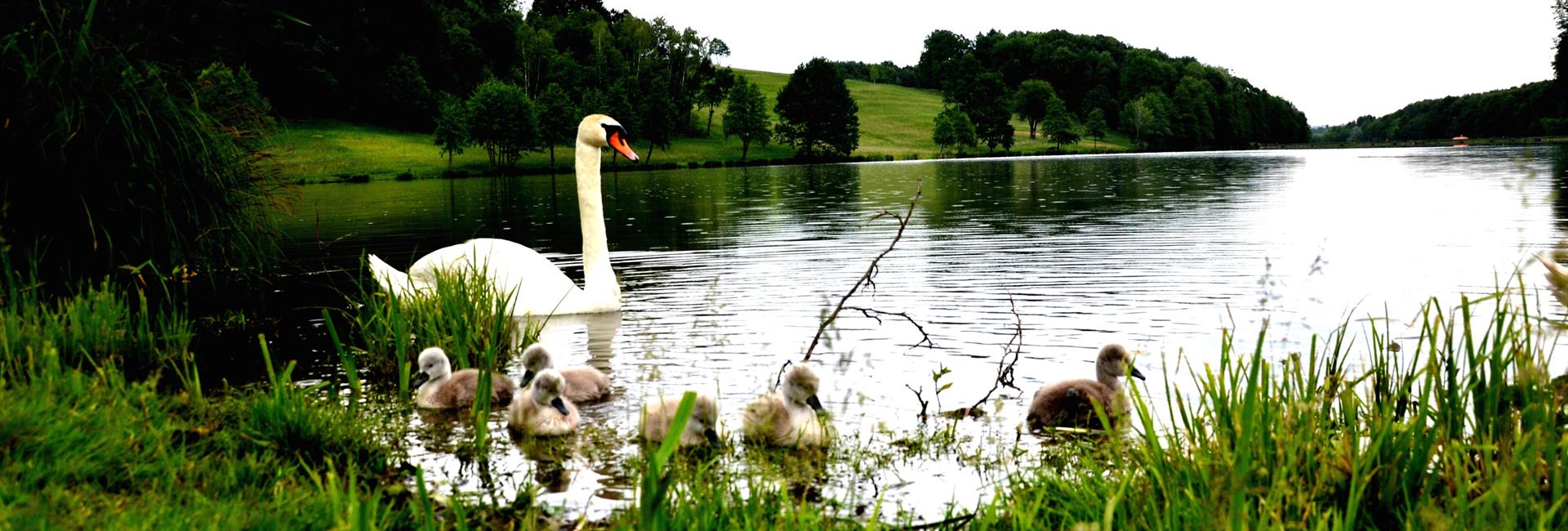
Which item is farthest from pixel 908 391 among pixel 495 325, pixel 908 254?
pixel 908 254

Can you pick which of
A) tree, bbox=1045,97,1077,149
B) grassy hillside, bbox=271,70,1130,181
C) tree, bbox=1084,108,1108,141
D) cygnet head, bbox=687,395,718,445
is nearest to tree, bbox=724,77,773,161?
grassy hillside, bbox=271,70,1130,181

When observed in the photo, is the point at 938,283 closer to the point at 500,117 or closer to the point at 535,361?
the point at 535,361

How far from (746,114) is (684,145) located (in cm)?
593

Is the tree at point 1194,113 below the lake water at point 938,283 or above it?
above

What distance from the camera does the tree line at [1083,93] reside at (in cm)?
12644

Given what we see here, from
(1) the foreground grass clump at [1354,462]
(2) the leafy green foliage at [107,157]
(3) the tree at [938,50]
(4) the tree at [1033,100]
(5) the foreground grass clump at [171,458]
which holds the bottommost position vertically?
(5) the foreground grass clump at [171,458]

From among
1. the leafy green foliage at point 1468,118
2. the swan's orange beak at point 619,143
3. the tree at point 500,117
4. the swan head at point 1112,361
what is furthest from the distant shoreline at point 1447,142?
the swan head at point 1112,361

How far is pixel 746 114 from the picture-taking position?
330ft

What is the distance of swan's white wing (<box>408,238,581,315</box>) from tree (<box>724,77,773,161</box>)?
88.0 metres

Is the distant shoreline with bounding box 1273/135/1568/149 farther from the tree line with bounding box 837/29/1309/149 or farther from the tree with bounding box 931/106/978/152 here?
the tree with bounding box 931/106/978/152

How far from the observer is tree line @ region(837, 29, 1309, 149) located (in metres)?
126

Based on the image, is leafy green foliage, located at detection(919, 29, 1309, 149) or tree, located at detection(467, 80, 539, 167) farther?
leafy green foliage, located at detection(919, 29, 1309, 149)

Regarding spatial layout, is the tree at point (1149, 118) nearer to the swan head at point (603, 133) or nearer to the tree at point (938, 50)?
the tree at point (938, 50)

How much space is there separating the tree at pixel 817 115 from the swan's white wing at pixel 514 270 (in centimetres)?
9369
